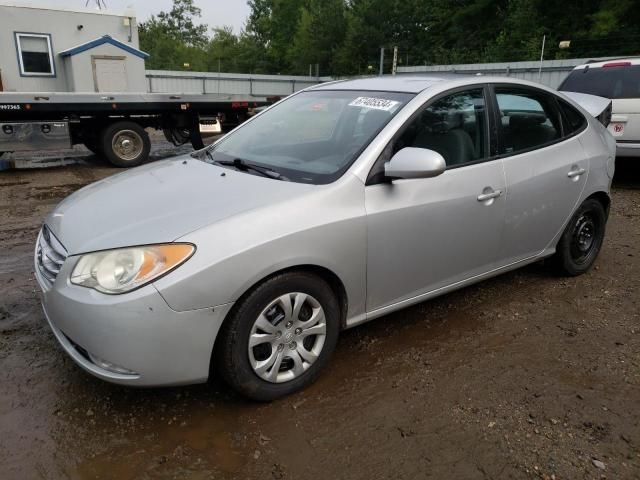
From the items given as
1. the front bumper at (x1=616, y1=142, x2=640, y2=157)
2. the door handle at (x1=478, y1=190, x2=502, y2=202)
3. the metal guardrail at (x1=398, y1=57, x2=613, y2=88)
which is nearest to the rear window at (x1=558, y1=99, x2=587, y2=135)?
the door handle at (x1=478, y1=190, x2=502, y2=202)

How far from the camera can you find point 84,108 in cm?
945

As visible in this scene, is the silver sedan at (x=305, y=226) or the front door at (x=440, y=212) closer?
the silver sedan at (x=305, y=226)

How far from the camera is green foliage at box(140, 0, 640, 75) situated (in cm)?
→ 2616

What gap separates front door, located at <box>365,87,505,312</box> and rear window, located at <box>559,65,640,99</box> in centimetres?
506

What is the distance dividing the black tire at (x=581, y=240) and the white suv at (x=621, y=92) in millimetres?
3561

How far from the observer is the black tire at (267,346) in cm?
244

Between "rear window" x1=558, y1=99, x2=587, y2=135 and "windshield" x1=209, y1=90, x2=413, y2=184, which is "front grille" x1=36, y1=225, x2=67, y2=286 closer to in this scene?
"windshield" x1=209, y1=90, x2=413, y2=184

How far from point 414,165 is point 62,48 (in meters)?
15.8

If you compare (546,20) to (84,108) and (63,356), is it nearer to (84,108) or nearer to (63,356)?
(84,108)

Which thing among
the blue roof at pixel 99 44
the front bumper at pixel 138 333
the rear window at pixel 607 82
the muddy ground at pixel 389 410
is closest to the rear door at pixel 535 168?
the muddy ground at pixel 389 410

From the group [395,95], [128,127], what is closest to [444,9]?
[128,127]

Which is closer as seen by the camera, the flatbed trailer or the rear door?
the rear door

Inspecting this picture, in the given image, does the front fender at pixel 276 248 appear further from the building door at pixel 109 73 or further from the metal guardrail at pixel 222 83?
the metal guardrail at pixel 222 83

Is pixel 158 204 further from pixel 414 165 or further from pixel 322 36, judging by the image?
pixel 322 36
